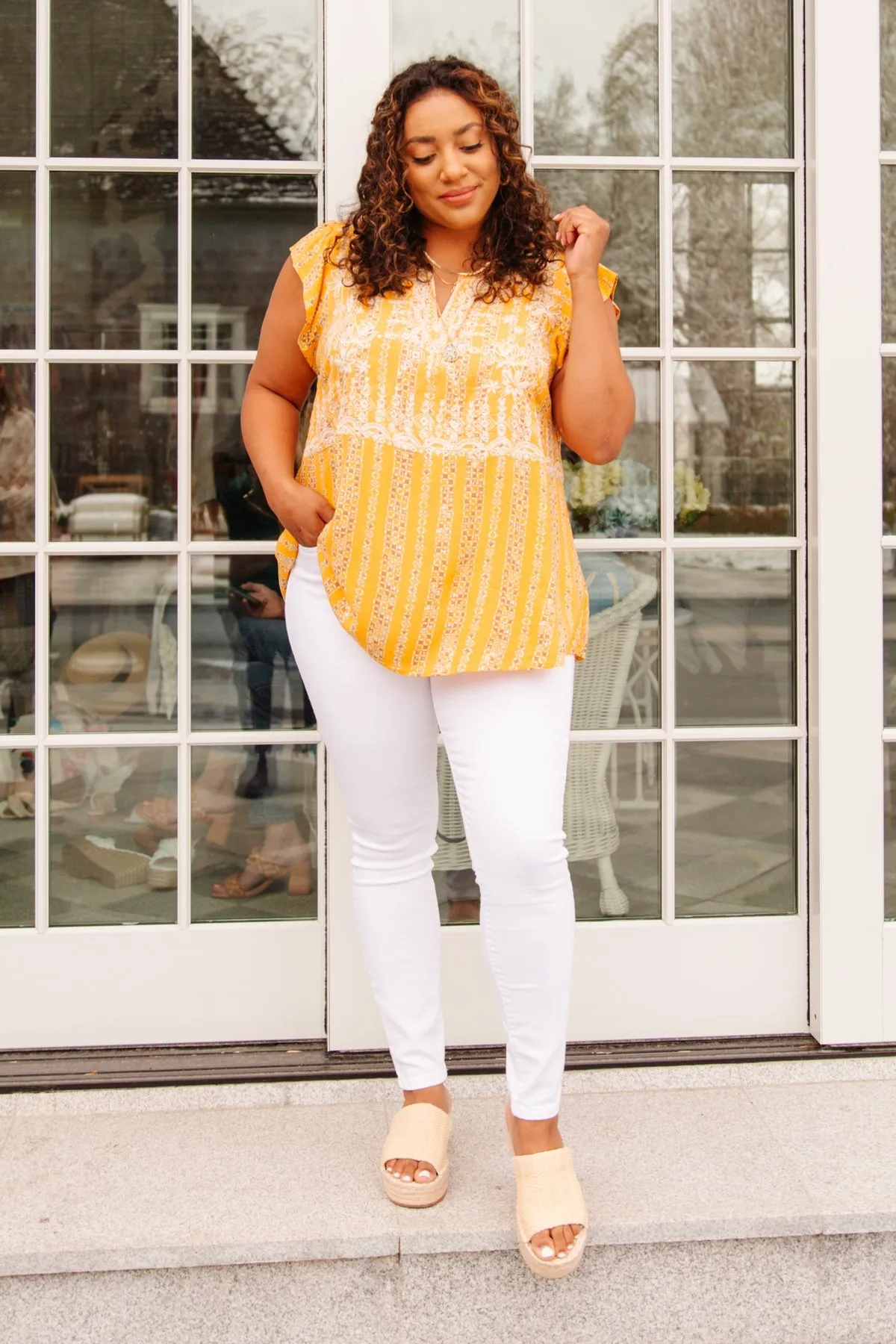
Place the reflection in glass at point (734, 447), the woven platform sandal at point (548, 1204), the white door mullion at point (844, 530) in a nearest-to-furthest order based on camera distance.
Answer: the woven platform sandal at point (548, 1204), the white door mullion at point (844, 530), the reflection in glass at point (734, 447)

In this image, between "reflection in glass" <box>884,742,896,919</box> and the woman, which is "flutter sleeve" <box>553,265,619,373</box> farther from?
"reflection in glass" <box>884,742,896,919</box>

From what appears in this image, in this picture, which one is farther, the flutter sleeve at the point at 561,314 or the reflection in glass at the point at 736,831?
the reflection in glass at the point at 736,831

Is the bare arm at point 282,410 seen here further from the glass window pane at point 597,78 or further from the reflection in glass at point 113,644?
the glass window pane at point 597,78

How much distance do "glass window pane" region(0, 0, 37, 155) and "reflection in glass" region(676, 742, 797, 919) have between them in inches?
63.8

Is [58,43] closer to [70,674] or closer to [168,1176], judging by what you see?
[70,674]

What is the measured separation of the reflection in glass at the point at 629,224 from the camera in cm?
223

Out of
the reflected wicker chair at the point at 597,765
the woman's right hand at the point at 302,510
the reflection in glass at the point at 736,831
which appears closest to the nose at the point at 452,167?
the woman's right hand at the point at 302,510

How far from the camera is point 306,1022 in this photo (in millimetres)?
2260

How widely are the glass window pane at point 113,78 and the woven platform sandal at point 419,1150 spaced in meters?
1.66

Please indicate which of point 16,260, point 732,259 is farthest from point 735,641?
point 16,260

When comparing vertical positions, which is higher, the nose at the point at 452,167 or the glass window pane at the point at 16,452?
the nose at the point at 452,167

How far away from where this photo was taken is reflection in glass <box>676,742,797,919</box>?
7.57 feet

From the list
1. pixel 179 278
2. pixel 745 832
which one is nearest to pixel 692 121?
pixel 179 278

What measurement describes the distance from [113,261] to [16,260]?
170 millimetres
